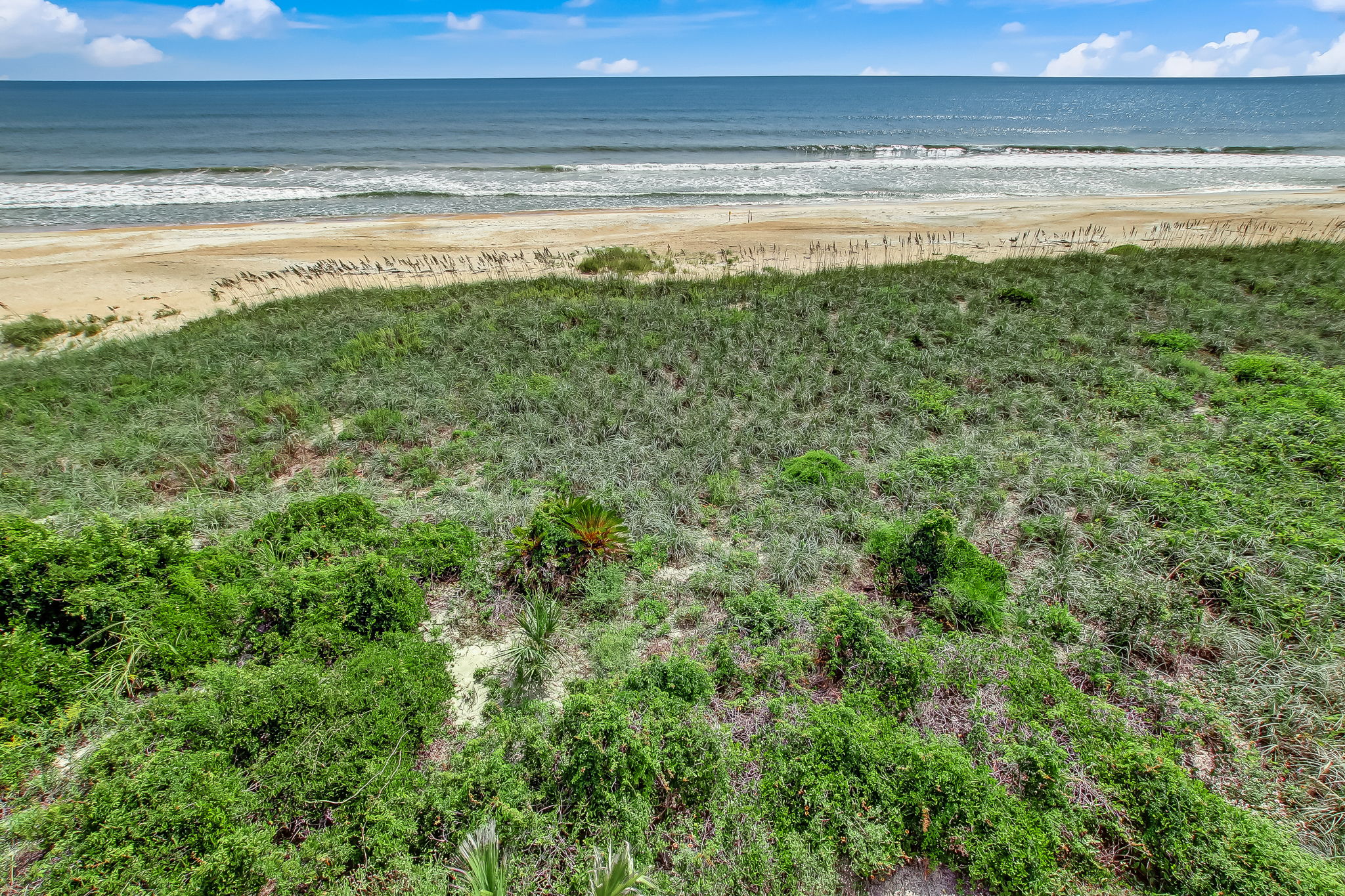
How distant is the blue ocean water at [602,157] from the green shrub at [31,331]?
17.5 meters

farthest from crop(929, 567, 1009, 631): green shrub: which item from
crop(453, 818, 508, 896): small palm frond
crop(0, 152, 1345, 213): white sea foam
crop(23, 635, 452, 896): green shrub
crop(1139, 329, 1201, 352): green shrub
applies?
crop(0, 152, 1345, 213): white sea foam

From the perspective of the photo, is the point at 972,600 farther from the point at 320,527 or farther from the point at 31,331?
the point at 31,331

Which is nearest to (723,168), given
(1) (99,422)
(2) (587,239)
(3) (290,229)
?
(2) (587,239)

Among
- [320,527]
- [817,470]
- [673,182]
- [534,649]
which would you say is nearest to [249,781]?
[534,649]

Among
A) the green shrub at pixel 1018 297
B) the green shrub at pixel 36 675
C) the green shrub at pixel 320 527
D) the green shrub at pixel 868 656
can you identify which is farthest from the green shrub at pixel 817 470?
the green shrub at pixel 1018 297

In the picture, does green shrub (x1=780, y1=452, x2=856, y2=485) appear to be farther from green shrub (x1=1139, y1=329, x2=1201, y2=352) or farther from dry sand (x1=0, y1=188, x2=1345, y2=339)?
dry sand (x1=0, y1=188, x2=1345, y2=339)

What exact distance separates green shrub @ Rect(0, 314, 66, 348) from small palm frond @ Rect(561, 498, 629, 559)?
1395 cm

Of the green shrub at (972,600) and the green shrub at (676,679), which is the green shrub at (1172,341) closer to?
the green shrub at (972,600)

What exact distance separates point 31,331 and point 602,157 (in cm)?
3843

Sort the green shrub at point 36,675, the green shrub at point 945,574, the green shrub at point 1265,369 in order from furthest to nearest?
the green shrub at point 1265,369, the green shrub at point 945,574, the green shrub at point 36,675

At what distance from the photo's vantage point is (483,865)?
270 cm

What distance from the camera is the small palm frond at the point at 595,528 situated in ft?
16.0

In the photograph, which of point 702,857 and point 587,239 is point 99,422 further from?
point 587,239

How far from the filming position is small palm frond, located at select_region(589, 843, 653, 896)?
2594 mm
